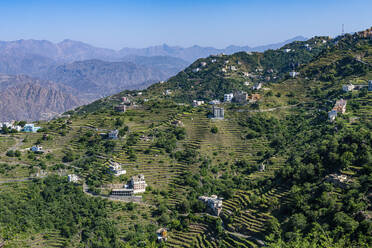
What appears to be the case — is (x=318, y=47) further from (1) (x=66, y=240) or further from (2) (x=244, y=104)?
(1) (x=66, y=240)

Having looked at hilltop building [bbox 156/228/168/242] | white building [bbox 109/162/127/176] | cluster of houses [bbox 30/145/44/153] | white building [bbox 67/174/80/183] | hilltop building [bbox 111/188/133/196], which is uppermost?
cluster of houses [bbox 30/145/44/153]

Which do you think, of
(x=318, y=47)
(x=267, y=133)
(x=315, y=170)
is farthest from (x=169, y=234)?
(x=318, y=47)

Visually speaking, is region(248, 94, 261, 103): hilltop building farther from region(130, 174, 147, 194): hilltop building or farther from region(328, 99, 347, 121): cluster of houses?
region(130, 174, 147, 194): hilltop building

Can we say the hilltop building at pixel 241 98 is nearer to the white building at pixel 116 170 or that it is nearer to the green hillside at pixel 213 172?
the green hillside at pixel 213 172

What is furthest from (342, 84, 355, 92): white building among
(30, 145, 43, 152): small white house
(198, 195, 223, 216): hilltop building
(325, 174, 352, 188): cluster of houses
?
(30, 145, 43, 152): small white house

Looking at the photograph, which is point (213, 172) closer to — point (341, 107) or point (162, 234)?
point (162, 234)

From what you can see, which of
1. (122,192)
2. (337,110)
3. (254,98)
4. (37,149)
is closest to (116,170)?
(122,192)

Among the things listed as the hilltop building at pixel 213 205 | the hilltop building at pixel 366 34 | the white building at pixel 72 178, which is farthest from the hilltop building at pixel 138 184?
the hilltop building at pixel 366 34
